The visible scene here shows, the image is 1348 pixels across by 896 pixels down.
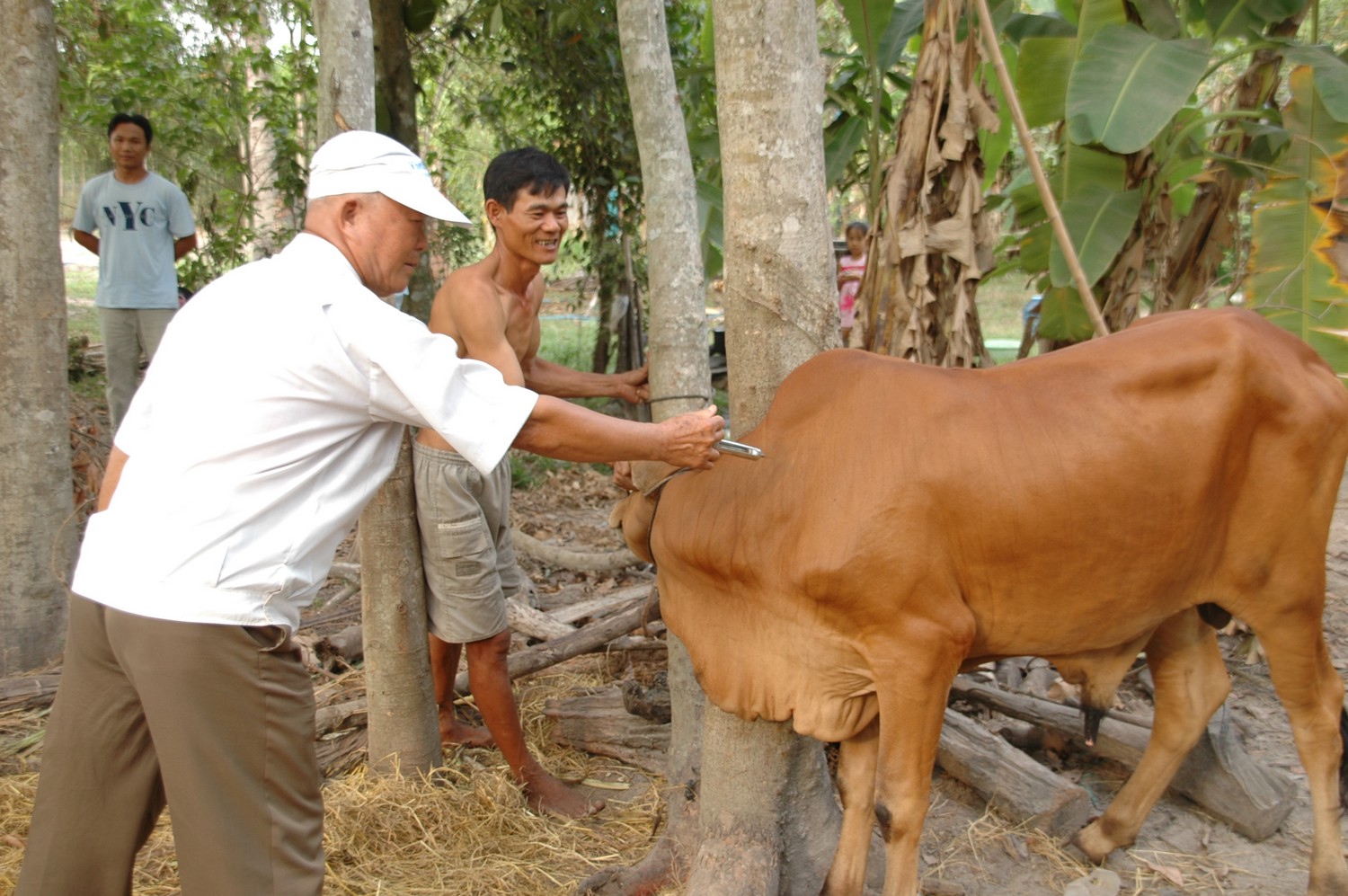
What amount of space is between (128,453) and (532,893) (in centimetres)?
171

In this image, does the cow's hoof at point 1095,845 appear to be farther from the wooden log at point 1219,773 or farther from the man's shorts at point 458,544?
the man's shorts at point 458,544

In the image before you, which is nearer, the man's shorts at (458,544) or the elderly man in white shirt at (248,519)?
the elderly man in white shirt at (248,519)

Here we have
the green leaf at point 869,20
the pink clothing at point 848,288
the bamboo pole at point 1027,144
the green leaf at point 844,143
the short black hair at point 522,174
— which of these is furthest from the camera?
the pink clothing at point 848,288

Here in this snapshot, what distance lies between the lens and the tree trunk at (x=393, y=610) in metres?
3.53

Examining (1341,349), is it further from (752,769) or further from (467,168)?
(467,168)

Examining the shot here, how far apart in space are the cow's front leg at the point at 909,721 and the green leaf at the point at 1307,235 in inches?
96.1

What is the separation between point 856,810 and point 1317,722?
50.4 inches

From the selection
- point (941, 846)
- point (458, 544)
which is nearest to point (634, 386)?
point (458, 544)

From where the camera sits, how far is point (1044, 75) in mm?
4441

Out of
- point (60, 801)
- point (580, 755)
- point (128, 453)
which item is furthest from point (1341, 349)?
point (60, 801)

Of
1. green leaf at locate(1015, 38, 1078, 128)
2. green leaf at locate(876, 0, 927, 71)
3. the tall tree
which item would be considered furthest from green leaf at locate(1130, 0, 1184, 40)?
the tall tree

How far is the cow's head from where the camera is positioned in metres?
2.91

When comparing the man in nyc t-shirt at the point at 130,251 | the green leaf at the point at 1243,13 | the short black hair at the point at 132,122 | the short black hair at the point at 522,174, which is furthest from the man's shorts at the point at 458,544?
the short black hair at the point at 132,122

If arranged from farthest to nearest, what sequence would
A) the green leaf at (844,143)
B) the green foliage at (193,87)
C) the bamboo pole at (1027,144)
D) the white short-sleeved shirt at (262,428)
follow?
1. the green foliage at (193,87)
2. the green leaf at (844,143)
3. the bamboo pole at (1027,144)
4. the white short-sleeved shirt at (262,428)
